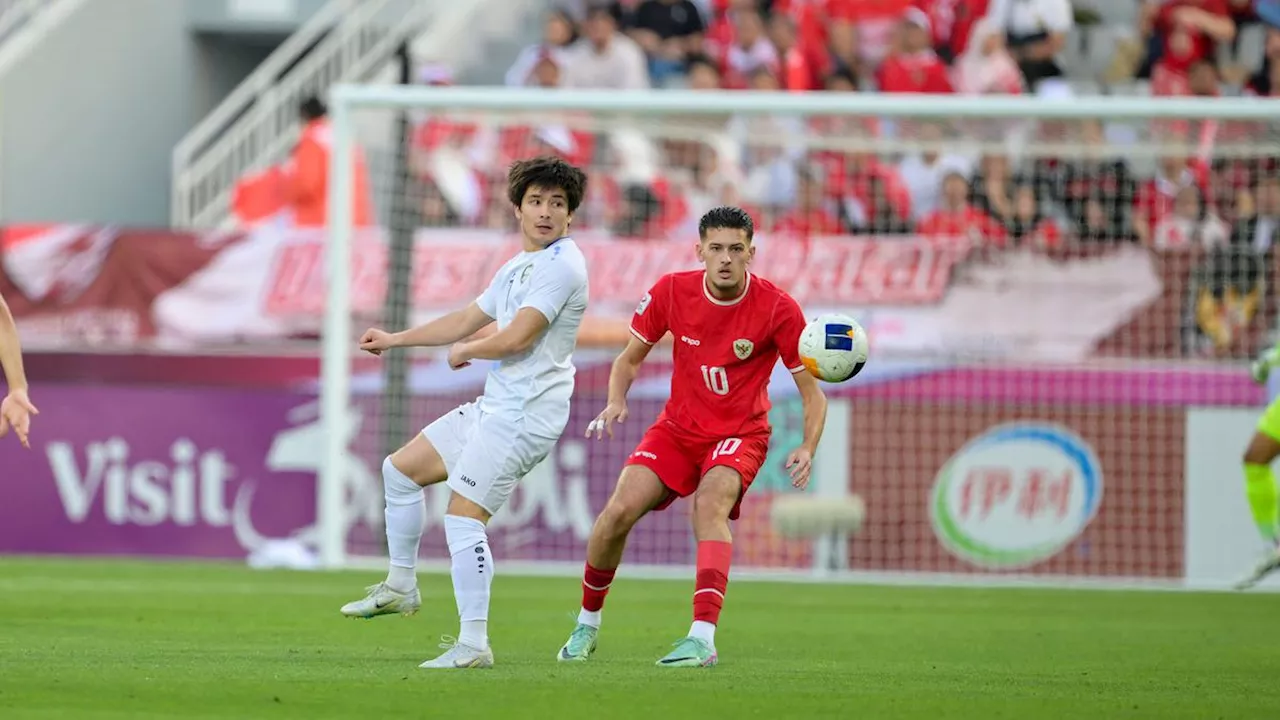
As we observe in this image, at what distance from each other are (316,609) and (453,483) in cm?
370

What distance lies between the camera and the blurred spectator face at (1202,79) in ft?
66.5

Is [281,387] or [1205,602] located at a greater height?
[281,387]

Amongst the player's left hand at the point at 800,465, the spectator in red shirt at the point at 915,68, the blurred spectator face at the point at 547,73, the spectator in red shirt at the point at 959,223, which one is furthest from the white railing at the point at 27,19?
the player's left hand at the point at 800,465

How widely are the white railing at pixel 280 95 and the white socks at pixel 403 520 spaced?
1424cm

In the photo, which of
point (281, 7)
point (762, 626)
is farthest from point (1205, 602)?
point (281, 7)

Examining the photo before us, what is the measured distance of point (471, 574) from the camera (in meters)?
8.42

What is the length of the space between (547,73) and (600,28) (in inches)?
32.8

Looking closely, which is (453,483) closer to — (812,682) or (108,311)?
(812,682)

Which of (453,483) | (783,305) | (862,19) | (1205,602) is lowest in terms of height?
(1205,602)

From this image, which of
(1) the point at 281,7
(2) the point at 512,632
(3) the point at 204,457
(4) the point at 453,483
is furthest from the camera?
(1) the point at 281,7

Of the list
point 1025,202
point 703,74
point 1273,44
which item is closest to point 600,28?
point 703,74

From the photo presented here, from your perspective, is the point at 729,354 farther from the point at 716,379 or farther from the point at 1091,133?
the point at 1091,133

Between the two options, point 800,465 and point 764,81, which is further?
point 764,81

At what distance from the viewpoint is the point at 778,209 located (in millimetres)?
18828
